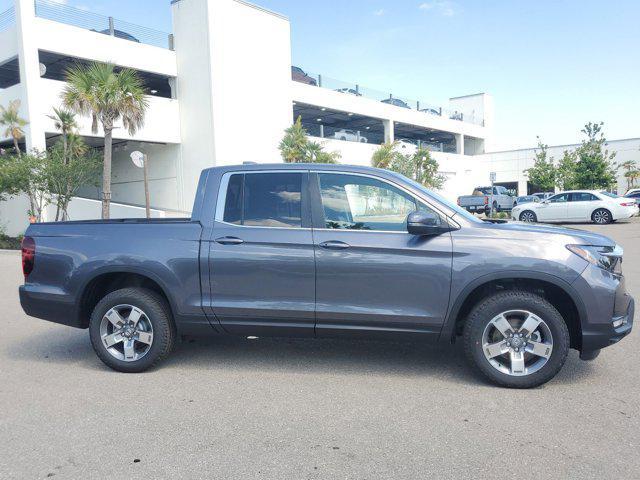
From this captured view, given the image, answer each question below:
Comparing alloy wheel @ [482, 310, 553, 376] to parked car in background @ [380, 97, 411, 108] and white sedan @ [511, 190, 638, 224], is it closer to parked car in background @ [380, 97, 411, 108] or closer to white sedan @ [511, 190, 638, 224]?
white sedan @ [511, 190, 638, 224]

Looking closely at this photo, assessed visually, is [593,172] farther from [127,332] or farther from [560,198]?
[127,332]

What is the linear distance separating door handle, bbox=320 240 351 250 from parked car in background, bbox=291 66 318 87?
27502 millimetres

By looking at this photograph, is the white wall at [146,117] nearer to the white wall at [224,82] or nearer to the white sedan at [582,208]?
the white wall at [224,82]

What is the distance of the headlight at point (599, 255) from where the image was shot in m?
4.15

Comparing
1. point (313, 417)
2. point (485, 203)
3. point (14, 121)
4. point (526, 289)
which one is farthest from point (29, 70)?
point (485, 203)

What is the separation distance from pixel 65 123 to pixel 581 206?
22.1 m

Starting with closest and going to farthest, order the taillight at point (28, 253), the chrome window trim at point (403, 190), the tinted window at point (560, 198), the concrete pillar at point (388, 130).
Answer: the chrome window trim at point (403, 190)
the taillight at point (28, 253)
the tinted window at point (560, 198)
the concrete pillar at point (388, 130)

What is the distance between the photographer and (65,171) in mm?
19031

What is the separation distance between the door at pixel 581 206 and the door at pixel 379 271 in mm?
21781

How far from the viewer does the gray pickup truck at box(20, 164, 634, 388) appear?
4172 millimetres

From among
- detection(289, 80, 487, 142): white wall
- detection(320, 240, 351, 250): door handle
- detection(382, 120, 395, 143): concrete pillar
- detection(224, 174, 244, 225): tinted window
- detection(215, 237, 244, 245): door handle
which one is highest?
detection(289, 80, 487, 142): white wall

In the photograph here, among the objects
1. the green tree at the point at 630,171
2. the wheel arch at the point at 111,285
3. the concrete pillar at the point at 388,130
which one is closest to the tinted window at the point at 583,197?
the concrete pillar at the point at 388,130

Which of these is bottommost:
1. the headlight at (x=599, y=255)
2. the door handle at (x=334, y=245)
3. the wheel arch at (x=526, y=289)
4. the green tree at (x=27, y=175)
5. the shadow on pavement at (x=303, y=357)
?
the shadow on pavement at (x=303, y=357)

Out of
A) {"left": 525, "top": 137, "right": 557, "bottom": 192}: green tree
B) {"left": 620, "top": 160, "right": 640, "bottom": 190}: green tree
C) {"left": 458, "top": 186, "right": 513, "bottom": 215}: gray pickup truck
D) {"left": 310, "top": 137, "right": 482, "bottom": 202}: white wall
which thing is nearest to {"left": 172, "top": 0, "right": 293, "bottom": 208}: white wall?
{"left": 310, "top": 137, "right": 482, "bottom": 202}: white wall
